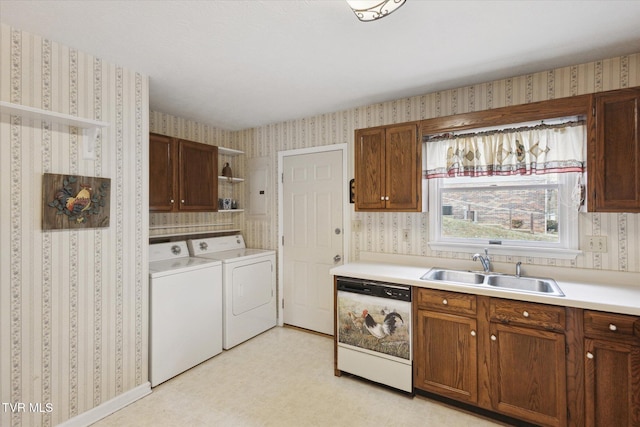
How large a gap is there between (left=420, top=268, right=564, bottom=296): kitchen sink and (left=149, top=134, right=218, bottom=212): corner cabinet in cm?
236

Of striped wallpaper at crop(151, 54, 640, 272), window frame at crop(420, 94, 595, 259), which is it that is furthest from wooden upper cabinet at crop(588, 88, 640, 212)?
striped wallpaper at crop(151, 54, 640, 272)

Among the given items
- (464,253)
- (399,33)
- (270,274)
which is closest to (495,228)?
(464,253)

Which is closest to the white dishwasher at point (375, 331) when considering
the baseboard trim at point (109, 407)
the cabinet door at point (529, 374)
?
the cabinet door at point (529, 374)

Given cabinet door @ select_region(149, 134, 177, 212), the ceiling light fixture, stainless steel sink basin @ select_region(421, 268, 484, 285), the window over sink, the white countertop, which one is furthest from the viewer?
cabinet door @ select_region(149, 134, 177, 212)

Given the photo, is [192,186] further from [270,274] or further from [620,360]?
[620,360]

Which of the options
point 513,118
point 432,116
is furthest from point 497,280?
point 432,116

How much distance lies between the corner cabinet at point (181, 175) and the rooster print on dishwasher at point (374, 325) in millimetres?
1832

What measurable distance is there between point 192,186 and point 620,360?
139 inches

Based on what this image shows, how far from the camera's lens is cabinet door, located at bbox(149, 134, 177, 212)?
2.85m

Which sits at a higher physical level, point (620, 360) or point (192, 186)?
point (192, 186)

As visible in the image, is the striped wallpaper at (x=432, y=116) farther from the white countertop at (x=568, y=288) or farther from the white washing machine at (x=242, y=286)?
the white washing machine at (x=242, y=286)

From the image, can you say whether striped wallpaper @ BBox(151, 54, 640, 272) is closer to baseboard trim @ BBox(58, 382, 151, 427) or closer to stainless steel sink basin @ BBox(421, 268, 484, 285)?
stainless steel sink basin @ BBox(421, 268, 484, 285)

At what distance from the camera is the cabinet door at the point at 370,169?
108 inches

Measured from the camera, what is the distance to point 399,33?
1854 millimetres
